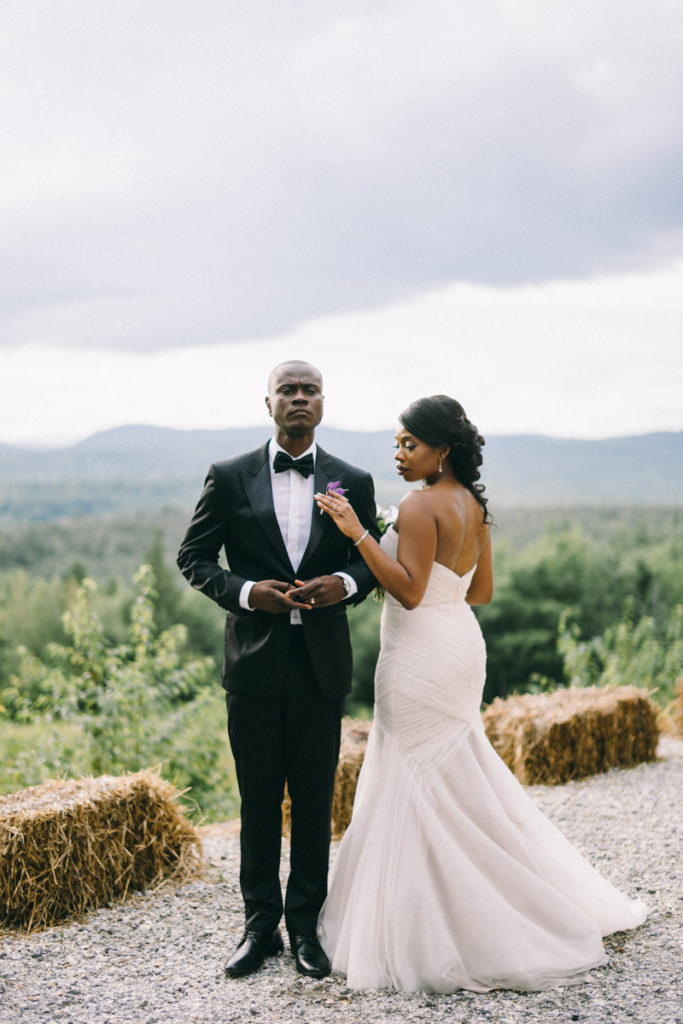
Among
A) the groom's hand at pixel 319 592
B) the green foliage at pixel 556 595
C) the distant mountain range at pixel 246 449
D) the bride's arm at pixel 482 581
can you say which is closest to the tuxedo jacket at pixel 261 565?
the groom's hand at pixel 319 592

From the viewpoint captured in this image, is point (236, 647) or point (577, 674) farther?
point (577, 674)

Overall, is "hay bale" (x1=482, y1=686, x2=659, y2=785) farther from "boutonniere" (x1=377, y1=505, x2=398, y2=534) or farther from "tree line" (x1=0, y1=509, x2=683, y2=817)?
"boutonniere" (x1=377, y1=505, x2=398, y2=534)

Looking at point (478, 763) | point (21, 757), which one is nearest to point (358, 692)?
point (21, 757)

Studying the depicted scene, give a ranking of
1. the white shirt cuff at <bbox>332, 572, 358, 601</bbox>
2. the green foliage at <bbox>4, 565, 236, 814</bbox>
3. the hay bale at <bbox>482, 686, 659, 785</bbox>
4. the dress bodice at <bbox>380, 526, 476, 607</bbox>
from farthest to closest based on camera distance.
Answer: the green foliage at <bbox>4, 565, 236, 814</bbox> → the hay bale at <bbox>482, 686, 659, 785</bbox> → the dress bodice at <bbox>380, 526, 476, 607</bbox> → the white shirt cuff at <bbox>332, 572, 358, 601</bbox>

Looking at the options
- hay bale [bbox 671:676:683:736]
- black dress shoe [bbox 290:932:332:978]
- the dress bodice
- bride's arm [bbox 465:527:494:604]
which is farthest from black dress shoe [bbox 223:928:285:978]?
hay bale [bbox 671:676:683:736]

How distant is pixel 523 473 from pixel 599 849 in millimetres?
44139

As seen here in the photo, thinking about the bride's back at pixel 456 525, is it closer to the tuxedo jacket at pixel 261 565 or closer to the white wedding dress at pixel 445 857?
the white wedding dress at pixel 445 857

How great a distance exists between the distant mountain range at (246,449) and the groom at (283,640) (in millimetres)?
30212

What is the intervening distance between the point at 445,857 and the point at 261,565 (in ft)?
4.69

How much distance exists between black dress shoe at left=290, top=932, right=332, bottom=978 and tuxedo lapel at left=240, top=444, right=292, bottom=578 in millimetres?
1562

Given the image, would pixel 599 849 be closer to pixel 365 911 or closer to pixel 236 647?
pixel 365 911

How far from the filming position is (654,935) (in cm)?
429

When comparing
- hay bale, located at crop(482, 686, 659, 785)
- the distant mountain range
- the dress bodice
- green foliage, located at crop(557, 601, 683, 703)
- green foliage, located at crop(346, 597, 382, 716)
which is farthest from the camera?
the distant mountain range

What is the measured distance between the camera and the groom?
393cm
